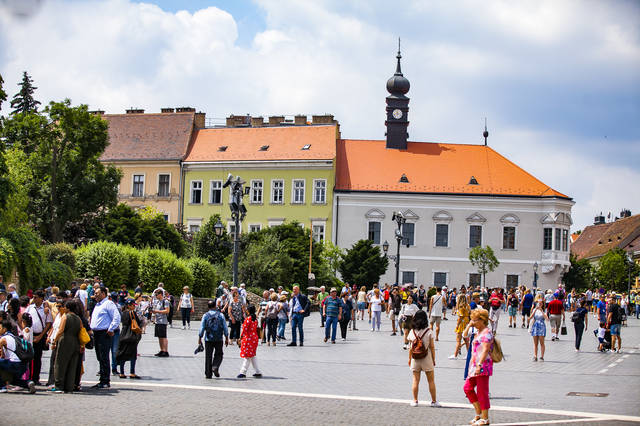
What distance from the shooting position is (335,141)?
7338cm

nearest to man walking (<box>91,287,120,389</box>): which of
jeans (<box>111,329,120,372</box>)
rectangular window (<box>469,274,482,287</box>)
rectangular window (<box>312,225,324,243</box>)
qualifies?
jeans (<box>111,329,120,372</box>)

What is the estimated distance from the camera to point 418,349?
14398mm

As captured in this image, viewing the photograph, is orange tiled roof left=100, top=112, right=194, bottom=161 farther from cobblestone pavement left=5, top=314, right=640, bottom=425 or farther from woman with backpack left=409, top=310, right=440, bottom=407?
woman with backpack left=409, top=310, right=440, bottom=407

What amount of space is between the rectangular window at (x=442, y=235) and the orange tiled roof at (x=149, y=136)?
22.4 meters

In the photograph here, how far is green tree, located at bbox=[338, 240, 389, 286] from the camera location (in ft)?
199

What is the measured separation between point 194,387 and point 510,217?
189ft

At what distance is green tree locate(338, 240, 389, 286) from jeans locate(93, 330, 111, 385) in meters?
44.5

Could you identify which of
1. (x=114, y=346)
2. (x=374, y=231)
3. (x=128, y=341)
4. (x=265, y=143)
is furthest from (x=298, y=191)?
(x=128, y=341)

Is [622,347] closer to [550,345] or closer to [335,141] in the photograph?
[550,345]

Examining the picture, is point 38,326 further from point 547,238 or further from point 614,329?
point 547,238

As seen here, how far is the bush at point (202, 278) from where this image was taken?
42719 millimetres

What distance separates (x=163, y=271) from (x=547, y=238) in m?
40.0

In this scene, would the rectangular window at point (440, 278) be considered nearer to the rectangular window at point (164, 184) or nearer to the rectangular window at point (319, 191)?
the rectangular window at point (319, 191)

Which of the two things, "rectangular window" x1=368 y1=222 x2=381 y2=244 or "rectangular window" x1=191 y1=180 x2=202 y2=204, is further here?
"rectangular window" x1=191 y1=180 x2=202 y2=204
